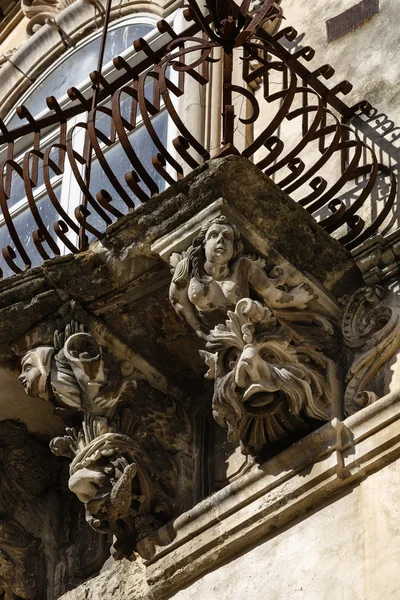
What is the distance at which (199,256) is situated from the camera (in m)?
5.21

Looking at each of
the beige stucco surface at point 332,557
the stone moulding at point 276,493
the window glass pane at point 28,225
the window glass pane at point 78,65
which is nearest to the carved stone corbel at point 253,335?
the stone moulding at point 276,493

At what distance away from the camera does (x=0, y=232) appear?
23.9 feet

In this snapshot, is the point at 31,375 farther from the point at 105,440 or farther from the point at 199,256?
the point at 199,256

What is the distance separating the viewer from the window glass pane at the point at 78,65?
7746 millimetres

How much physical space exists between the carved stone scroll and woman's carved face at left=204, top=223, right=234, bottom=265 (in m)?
0.50

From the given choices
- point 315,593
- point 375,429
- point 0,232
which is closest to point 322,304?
point 375,429

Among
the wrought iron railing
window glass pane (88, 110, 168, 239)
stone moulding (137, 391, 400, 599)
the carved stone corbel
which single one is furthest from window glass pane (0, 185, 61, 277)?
stone moulding (137, 391, 400, 599)

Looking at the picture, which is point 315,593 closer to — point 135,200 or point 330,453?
point 330,453

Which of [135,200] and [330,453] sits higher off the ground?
[135,200]

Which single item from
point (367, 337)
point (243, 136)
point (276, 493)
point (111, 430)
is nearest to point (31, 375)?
point (111, 430)

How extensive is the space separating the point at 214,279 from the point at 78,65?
3.03 m

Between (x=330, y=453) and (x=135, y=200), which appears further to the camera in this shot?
(x=135, y=200)

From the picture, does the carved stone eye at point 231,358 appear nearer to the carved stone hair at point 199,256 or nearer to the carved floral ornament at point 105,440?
the carved stone hair at point 199,256

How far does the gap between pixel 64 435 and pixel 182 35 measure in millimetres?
1580
